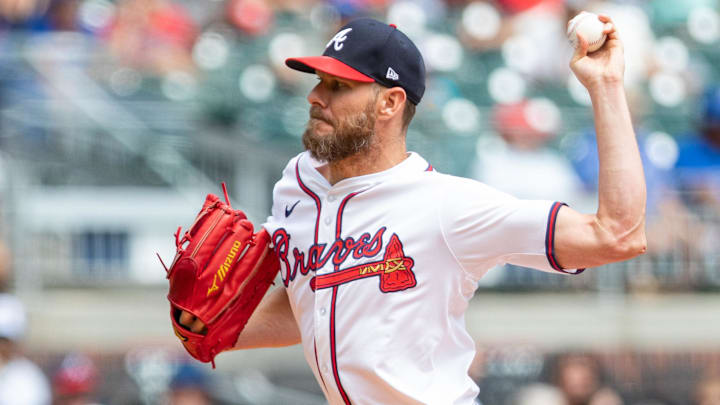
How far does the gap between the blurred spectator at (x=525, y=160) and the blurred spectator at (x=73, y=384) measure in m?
2.80

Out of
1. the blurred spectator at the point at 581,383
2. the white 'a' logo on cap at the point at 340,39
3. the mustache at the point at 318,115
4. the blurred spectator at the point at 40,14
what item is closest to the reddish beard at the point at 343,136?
the mustache at the point at 318,115

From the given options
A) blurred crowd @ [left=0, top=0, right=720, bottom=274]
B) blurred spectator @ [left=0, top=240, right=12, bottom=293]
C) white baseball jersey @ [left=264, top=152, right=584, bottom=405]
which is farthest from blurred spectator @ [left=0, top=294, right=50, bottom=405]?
white baseball jersey @ [left=264, top=152, right=584, bottom=405]

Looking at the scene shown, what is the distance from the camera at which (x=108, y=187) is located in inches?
266

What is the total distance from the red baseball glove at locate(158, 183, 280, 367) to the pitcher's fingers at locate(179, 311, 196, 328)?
0.04 ft

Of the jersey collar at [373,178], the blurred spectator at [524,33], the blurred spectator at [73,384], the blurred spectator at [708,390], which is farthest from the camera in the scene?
the blurred spectator at [524,33]

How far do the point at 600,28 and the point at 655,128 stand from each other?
5.43 metres

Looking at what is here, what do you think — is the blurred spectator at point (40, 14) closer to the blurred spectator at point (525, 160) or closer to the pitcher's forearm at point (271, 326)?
the blurred spectator at point (525, 160)

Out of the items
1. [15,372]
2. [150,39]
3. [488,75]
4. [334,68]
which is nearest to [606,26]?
[334,68]

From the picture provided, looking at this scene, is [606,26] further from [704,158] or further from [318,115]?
[704,158]

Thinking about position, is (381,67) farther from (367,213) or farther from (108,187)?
(108,187)

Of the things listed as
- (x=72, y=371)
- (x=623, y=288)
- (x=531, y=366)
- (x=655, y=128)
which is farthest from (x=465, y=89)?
(x=72, y=371)

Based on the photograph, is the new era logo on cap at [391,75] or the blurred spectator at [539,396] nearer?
the new era logo on cap at [391,75]

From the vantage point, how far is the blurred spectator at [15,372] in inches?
206

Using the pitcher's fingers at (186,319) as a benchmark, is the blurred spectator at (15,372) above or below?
below
